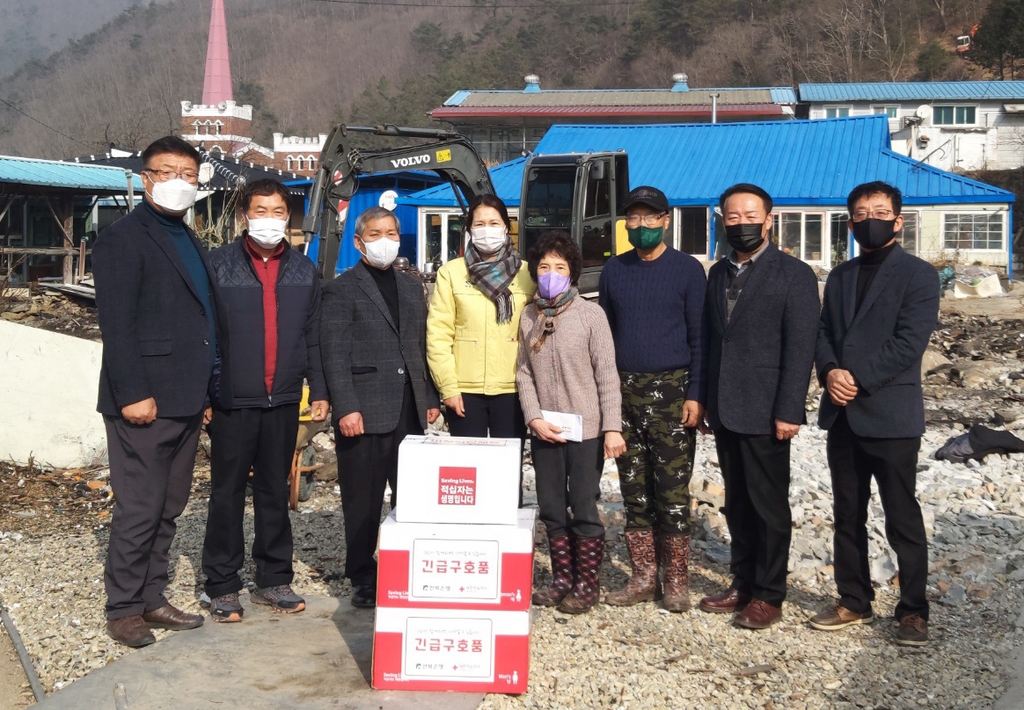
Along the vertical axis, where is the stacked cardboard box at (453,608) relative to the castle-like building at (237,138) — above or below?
below

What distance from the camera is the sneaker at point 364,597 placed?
16.0 feet

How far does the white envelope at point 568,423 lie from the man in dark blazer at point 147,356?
1.53 metres

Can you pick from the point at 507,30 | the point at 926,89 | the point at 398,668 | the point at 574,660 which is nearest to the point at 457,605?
the point at 398,668

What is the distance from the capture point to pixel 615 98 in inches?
1785

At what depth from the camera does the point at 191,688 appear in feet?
12.9

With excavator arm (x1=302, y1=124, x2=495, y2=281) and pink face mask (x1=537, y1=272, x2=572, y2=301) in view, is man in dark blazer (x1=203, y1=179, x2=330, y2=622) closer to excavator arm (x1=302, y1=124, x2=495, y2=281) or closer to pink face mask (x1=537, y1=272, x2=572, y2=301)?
pink face mask (x1=537, y1=272, x2=572, y2=301)

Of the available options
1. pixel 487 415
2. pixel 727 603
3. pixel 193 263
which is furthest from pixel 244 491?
pixel 727 603

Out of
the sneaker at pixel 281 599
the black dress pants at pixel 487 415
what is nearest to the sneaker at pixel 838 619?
the black dress pants at pixel 487 415

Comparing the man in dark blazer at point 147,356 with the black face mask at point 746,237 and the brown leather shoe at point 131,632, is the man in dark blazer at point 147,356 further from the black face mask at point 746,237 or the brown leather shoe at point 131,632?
the black face mask at point 746,237

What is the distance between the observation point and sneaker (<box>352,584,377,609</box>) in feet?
16.0

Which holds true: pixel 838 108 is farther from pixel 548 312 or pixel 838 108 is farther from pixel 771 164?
pixel 548 312

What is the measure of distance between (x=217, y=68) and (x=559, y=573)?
9519cm

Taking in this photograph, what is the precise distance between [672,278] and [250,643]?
96.4 inches

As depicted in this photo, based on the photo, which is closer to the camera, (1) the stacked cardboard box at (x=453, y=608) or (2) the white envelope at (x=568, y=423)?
(1) the stacked cardboard box at (x=453, y=608)
